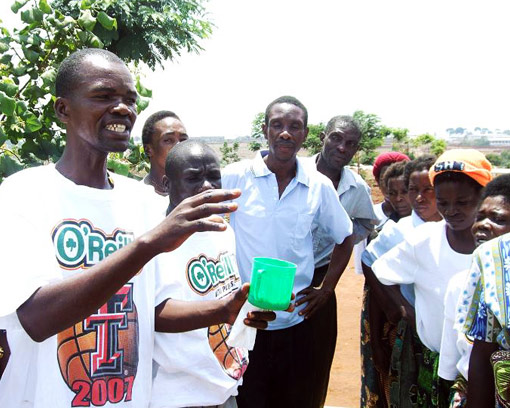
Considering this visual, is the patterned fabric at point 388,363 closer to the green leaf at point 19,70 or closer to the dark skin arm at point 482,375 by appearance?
the dark skin arm at point 482,375

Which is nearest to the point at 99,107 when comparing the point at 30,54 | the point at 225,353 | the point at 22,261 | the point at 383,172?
the point at 22,261

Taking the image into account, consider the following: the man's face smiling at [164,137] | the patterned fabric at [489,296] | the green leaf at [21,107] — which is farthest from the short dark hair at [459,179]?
the green leaf at [21,107]

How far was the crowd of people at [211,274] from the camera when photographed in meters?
1.38

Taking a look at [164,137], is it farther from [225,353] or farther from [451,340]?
[451,340]

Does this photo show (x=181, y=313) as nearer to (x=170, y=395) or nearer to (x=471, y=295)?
(x=170, y=395)

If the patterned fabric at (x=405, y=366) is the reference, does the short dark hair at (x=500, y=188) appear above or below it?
above

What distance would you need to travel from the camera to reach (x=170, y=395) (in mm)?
1919

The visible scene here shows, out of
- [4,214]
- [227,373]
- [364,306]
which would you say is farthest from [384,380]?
[4,214]

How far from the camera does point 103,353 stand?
5.12 feet

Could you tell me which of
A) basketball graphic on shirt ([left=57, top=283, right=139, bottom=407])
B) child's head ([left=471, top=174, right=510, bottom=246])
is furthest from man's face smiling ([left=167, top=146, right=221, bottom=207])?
child's head ([left=471, top=174, right=510, bottom=246])

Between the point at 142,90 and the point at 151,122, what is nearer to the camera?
the point at 151,122

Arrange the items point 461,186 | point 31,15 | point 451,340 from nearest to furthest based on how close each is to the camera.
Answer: point 451,340
point 461,186
point 31,15

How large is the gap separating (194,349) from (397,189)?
8.12 feet

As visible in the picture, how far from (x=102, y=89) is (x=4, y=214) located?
0.47 meters
